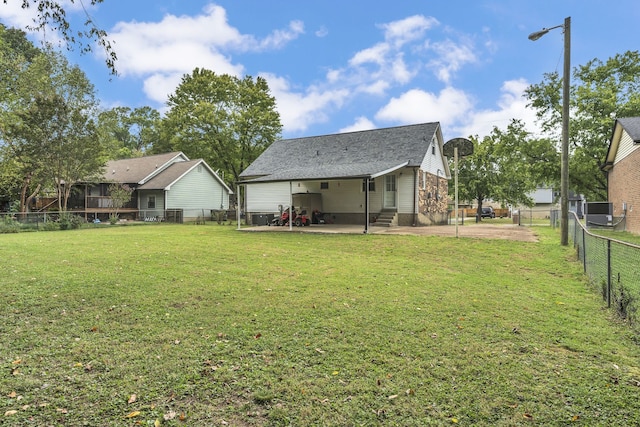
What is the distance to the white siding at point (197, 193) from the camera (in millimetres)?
28281

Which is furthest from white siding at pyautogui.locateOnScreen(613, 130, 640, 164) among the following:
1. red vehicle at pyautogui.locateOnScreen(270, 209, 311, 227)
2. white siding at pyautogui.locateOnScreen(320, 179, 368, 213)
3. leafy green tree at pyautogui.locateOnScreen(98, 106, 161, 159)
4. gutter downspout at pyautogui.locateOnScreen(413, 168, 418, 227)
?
leafy green tree at pyautogui.locateOnScreen(98, 106, 161, 159)

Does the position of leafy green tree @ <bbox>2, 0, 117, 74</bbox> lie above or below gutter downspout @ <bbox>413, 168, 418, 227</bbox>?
above

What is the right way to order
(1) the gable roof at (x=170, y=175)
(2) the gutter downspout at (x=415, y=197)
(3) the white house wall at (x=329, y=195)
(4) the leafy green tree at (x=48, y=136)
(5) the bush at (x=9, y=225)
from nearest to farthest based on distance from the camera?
(5) the bush at (x=9, y=225) < (2) the gutter downspout at (x=415, y=197) < (3) the white house wall at (x=329, y=195) < (4) the leafy green tree at (x=48, y=136) < (1) the gable roof at (x=170, y=175)

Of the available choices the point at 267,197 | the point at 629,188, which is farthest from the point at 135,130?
the point at 629,188

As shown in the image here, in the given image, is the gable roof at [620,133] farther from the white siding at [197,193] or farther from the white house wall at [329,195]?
the white siding at [197,193]

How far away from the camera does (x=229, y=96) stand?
33.8m

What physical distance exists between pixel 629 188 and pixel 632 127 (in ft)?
8.92

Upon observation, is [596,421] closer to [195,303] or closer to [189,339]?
[189,339]

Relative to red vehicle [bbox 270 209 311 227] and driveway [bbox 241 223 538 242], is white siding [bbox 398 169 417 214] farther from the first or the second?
red vehicle [bbox 270 209 311 227]

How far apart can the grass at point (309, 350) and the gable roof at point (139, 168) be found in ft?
80.1

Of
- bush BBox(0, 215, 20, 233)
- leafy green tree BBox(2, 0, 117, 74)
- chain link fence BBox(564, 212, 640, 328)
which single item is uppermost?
leafy green tree BBox(2, 0, 117, 74)

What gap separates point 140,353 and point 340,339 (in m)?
2.04

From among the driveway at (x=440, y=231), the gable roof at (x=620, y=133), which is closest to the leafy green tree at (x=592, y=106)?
the gable roof at (x=620, y=133)

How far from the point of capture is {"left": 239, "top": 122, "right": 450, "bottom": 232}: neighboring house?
18.8 meters
